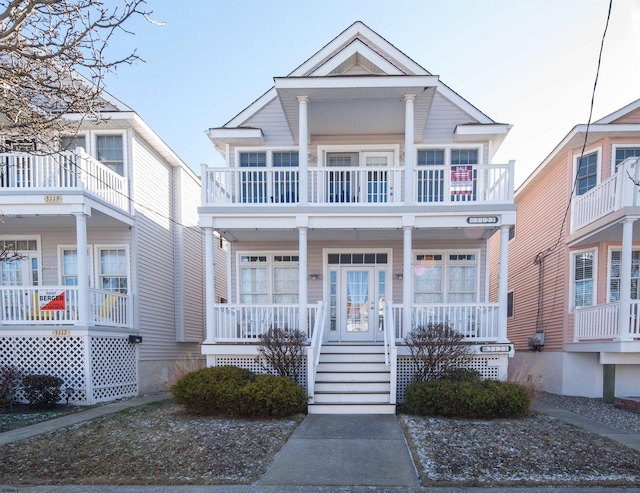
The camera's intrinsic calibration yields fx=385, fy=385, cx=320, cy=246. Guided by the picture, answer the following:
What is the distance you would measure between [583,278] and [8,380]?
13.9 m

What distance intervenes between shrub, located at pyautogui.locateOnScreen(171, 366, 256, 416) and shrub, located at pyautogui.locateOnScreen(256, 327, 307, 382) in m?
0.79

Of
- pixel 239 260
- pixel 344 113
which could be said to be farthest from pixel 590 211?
pixel 239 260

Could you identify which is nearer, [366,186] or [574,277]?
[366,186]

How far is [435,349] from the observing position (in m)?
7.75

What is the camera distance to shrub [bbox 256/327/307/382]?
7.94 m

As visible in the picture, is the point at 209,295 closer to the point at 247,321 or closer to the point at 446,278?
the point at 247,321

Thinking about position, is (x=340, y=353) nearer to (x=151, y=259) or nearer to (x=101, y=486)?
(x=101, y=486)

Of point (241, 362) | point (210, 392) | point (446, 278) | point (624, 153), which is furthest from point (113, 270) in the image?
point (624, 153)

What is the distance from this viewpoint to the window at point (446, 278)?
A: 10336mm

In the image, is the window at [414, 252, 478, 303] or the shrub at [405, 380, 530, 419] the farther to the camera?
the window at [414, 252, 478, 303]

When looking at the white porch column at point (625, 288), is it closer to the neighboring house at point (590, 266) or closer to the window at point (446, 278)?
the neighboring house at point (590, 266)

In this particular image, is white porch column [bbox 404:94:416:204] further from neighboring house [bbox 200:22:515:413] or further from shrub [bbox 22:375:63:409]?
shrub [bbox 22:375:63:409]

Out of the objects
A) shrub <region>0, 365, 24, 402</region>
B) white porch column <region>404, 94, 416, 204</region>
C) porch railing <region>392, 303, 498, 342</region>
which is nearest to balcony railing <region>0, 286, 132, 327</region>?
shrub <region>0, 365, 24, 402</region>

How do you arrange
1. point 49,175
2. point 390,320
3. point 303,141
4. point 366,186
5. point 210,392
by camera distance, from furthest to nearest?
point 366,186 → point 49,175 → point 303,141 → point 390,320 → point 210,392
